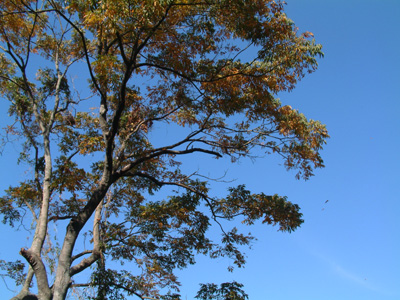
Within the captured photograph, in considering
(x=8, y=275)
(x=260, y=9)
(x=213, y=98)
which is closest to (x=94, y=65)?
(x=213, y=98)

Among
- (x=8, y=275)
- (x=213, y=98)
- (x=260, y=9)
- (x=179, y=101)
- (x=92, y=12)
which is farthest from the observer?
(x=8, y=275)

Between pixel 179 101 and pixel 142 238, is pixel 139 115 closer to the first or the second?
pixel 179 101

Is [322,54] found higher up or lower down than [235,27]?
lower down

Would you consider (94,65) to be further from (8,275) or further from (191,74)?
(8,275)

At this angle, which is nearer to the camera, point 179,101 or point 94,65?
point 94,65

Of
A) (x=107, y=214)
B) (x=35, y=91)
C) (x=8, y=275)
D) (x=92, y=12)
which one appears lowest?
(x=8, y=275)

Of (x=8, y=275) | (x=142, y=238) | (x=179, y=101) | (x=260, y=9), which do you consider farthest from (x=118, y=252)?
(x=260, y=9)

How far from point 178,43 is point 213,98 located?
54.6 inches

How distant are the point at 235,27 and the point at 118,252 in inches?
231

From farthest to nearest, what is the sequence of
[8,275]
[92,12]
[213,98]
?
[8,275] < [213,98] < [92,12]

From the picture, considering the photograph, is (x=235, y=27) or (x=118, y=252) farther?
(x=118, y=252)

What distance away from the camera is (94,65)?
720cm

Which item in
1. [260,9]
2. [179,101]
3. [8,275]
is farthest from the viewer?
[8,275]

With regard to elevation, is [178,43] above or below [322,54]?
above
